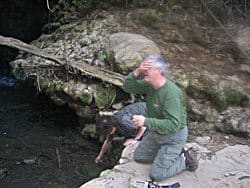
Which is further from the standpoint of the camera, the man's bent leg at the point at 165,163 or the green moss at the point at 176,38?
the green moss at the point at 176,38

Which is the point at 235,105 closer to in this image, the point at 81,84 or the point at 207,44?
the point at 207,44

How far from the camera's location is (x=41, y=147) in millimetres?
5945

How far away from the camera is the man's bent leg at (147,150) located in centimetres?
443

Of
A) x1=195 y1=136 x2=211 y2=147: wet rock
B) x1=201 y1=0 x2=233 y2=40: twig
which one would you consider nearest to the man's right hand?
x1=195 y1=136 x2=211 y2=147: wet rock

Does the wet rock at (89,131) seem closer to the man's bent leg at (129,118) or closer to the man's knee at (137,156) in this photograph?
the man's bent leg at (129,118)

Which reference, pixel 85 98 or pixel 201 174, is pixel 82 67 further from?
pixel 201 174

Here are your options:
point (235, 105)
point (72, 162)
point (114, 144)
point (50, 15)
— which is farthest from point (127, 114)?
point (50, 15)

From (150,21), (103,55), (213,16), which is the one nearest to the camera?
(103,55)

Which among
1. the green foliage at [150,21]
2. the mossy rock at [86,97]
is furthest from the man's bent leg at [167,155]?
the green foliage at [150,21]

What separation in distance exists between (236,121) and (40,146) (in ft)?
8.38

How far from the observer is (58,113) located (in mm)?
6863

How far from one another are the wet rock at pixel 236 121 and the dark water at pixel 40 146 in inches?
65.4

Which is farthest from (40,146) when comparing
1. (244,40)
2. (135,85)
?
(244,40)

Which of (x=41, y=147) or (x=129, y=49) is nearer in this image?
(x=41, y=147)
